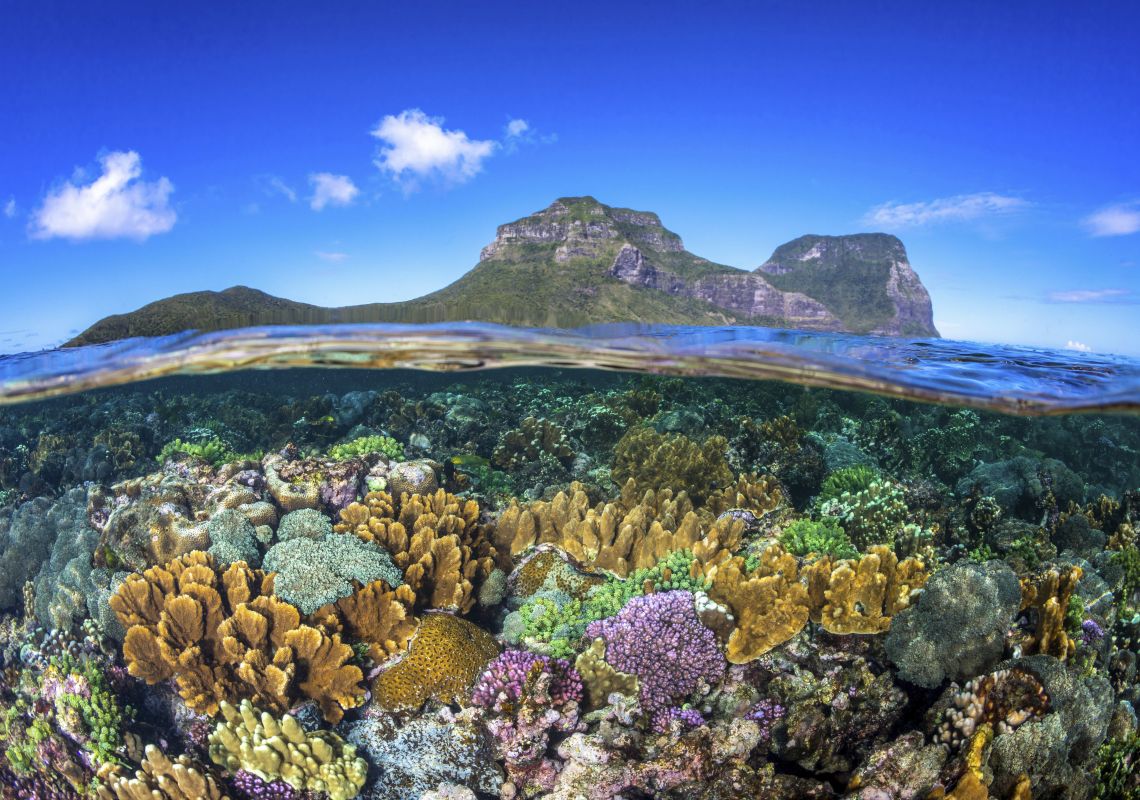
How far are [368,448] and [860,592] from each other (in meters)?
7.00

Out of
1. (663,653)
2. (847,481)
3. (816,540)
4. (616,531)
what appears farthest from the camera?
(847,481)

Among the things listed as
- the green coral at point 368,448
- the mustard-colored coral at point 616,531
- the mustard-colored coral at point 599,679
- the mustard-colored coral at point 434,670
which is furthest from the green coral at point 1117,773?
the green coral at point 368,448

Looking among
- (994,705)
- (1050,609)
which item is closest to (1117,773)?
(1050,609)

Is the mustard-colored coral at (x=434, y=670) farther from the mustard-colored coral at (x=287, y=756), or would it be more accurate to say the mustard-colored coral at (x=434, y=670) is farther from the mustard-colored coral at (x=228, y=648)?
the mustard-colored coral at (x=287, y=756)

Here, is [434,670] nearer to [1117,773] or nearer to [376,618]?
[376,618]

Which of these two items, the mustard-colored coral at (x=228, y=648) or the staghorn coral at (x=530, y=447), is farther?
the staghorn coral at (x=530, y=447)

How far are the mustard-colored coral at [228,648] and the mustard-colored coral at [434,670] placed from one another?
329mm

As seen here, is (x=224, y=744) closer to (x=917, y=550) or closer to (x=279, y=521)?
(x=279, y=521)

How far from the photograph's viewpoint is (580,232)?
40.8 m

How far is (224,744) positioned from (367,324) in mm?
6128

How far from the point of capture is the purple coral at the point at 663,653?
5.02m

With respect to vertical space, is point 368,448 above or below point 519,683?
above

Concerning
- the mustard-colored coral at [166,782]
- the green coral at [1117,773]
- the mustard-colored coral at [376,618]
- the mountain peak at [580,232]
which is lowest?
the green coral at [1117,773]

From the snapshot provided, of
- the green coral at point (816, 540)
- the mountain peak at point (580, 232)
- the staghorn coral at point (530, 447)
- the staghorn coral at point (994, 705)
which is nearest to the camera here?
the staghorn coral at point (994, 705)
